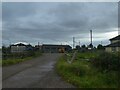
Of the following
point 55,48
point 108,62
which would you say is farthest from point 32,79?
point 55,48

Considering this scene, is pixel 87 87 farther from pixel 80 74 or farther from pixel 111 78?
pixel 80 74

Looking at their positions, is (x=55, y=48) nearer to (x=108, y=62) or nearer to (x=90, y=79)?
(x=108, y=62)

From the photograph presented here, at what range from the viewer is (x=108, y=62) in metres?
15.3

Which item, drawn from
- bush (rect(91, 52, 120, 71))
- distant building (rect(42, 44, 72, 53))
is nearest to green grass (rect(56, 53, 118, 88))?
bush (rect(91, 52, 120, 71))

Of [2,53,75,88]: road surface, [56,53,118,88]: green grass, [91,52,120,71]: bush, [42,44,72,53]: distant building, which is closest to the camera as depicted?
[56,53,118,88]: green grass

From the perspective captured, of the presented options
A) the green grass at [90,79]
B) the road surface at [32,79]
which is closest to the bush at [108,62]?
the green grass at [90,79]

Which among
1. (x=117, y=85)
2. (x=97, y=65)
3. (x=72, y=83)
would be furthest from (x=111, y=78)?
(x=97, y=65)

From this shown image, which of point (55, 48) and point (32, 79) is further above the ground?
point (55, 48)

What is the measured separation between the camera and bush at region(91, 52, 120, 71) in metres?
14.5

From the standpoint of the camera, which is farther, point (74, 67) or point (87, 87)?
point (74, 67)

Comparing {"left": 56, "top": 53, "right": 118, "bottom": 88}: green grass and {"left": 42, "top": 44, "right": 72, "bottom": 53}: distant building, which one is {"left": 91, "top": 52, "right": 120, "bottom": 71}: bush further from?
{"left": 42, "top": 44, "right": 72, "bottom": 53}: distant building

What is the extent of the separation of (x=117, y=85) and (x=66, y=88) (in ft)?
7.44

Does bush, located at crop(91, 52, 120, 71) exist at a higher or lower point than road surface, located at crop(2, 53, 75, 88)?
higher

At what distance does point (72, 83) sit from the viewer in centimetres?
1226
